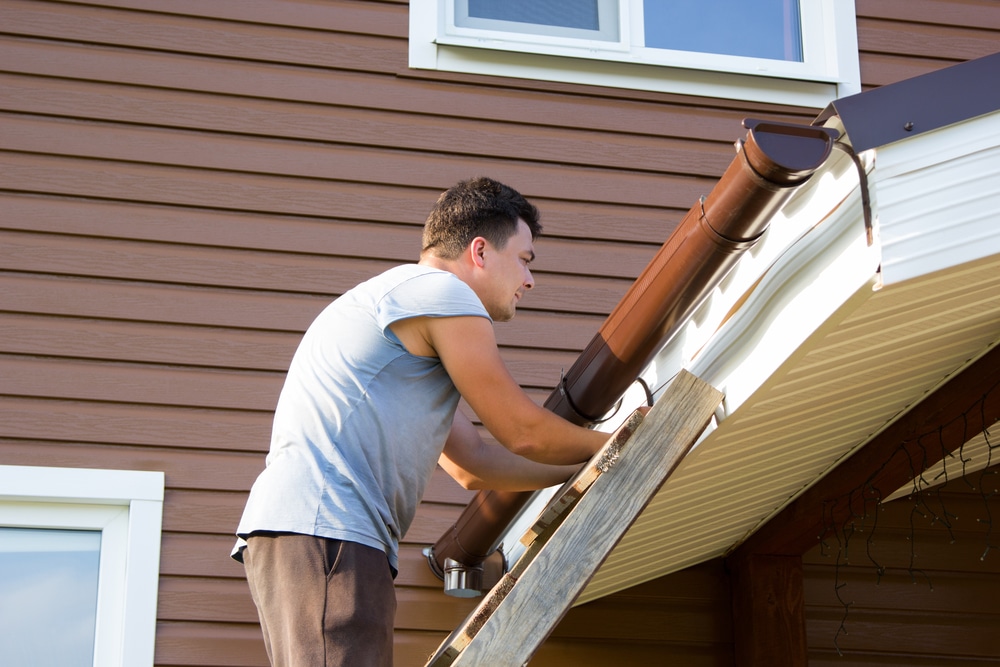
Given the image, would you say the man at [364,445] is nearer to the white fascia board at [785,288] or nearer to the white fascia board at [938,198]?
the white fascia board at [785,288]

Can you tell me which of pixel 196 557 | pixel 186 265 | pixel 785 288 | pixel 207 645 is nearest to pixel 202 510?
pixel 196 557

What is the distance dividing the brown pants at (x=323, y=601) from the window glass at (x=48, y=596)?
5.39 ft

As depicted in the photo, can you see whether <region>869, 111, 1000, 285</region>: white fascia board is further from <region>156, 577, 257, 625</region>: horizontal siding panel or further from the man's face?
<region>156, 577, 257, 625</region>: horizontal siding panel

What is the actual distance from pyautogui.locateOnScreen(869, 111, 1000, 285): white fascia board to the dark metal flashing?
0.02 meters

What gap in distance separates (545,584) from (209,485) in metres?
1.98

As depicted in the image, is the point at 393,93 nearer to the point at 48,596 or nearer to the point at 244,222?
the point at 244,222

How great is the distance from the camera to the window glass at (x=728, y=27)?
15.2ft

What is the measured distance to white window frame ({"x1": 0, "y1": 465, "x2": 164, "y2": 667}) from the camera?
3.57 metres

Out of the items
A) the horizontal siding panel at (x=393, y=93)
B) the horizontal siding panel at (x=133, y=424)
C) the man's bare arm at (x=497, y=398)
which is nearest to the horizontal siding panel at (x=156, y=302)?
the horizontal siding panel at (x=133, y=424)

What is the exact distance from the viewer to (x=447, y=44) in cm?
429

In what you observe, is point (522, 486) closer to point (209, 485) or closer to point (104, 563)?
point (209, 485)

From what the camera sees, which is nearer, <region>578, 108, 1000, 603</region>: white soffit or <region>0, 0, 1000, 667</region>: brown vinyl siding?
<region>578, 108, 1000, 603</region>: white soffit

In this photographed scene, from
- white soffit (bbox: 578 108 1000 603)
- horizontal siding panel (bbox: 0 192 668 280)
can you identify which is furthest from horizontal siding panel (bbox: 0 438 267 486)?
white soffit (bbox: 578 108 1000 603)

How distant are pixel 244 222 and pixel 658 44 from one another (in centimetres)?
178
